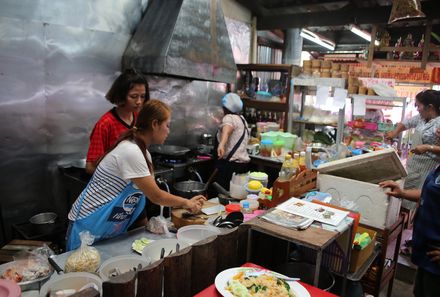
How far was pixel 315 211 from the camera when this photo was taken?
1821 mm

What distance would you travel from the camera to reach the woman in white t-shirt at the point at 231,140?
4121mm

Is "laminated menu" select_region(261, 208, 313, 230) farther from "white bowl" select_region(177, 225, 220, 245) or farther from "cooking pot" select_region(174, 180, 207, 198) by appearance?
"cooking pot" select_region(174, 180, 207, 198)

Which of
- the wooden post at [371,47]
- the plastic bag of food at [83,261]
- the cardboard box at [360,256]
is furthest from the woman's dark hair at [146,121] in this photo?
the wooden post at [371,47]

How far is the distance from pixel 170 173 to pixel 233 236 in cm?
242

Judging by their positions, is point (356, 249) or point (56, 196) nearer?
point (356, 249)

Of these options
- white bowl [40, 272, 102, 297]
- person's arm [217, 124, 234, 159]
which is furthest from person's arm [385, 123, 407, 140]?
white bowl [40, 272, 102, 297]

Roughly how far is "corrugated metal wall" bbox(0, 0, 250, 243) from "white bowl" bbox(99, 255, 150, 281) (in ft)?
8.17

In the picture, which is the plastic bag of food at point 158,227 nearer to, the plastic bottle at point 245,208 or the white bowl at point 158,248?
the white bowl at point 158,248

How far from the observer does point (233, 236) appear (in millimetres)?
1631

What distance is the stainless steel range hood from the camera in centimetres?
385

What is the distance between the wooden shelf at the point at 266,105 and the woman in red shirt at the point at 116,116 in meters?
3.30

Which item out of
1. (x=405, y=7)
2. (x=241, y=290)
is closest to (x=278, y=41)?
(x=405, y=7)

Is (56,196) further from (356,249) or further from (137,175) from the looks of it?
(356,249)

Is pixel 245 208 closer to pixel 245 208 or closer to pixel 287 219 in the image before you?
pixel 245 208
